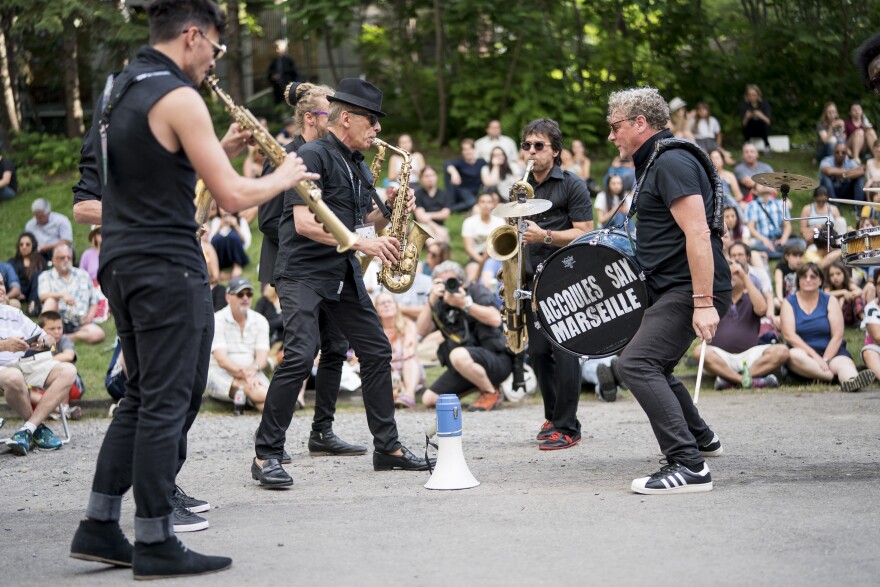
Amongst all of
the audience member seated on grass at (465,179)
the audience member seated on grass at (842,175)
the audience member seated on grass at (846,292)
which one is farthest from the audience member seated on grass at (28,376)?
the audience member seated on grass at (842,175)

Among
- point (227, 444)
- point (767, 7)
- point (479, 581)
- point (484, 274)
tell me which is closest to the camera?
point (479, 581)

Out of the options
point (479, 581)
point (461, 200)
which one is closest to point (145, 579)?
point (479, 581)

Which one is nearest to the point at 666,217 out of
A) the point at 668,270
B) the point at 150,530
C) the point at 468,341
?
the point at 668,270

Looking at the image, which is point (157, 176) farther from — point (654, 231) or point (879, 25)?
point (879, 25)

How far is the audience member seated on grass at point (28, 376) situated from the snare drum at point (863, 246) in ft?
20.6

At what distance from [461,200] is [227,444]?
1025cm

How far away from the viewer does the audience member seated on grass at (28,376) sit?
930 cm

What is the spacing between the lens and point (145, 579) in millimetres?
4801

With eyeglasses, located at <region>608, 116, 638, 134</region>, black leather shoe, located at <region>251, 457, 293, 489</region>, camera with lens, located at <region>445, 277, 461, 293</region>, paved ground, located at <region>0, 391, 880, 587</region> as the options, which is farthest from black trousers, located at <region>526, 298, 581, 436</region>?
camera with lens, located at <region>445, 277, 461, 293</region>

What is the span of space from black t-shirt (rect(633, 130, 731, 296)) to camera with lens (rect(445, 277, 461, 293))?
15.8 ft

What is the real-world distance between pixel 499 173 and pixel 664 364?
469 inches

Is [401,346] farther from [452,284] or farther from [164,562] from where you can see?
[164,562]

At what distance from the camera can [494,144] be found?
63.5 ft

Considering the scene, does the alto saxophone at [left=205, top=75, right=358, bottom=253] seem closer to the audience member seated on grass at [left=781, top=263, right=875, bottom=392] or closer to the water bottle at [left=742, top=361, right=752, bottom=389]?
the water bottle at [left=742, top=361, right=752, bottom=389]
